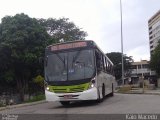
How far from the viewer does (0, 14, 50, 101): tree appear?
37.8 metres

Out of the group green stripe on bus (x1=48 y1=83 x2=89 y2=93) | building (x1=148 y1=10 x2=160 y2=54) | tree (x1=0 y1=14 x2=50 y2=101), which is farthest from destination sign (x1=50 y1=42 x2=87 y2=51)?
building (x1=148 y1=10 x2=160 y2=54)

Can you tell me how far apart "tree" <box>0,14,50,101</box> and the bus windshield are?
16.4 meters

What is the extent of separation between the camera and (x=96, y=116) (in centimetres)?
1506

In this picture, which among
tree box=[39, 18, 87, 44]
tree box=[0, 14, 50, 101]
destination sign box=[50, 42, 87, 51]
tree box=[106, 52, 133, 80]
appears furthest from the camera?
tree box=[106, 52, 133, 80]

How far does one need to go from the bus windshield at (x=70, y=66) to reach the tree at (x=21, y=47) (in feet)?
53.7

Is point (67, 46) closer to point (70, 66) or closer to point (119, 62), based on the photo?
point (70, 66)

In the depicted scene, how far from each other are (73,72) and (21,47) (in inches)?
716

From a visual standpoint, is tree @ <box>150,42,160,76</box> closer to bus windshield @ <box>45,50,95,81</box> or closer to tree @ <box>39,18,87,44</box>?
tree @ <box>39,18,87,44</box>

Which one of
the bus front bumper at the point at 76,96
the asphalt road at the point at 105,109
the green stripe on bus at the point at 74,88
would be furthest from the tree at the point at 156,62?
the green stripe on bus at the point at 74,88

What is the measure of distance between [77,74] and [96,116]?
19.3ft

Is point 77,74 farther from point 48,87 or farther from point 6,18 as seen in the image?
point 6,18

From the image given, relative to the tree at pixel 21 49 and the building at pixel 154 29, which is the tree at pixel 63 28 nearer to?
the tree at pixel 21 49

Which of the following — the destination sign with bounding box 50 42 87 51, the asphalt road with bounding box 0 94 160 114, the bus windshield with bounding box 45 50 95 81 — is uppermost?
the destination sign with bounding box 50 42 87 51

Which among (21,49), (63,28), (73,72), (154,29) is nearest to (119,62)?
(154,29)
